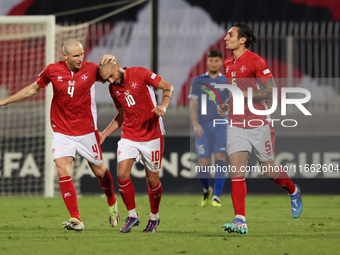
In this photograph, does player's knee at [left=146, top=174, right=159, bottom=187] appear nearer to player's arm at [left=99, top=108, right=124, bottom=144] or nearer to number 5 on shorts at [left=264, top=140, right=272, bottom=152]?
player's arm at [left=99, top=108, right=124, bottom=144]

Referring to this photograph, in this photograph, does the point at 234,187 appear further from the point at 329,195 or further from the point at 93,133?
the point at 329,195

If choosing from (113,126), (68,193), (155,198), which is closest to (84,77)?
(113,126)

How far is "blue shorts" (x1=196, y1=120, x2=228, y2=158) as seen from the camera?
8781mm

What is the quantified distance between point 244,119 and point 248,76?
1.35ft

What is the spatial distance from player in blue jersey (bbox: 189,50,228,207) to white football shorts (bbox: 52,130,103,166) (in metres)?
2.70

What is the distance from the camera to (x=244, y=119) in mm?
5660

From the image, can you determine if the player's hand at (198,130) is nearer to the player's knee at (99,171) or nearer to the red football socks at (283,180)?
the red football socks at (283,180)

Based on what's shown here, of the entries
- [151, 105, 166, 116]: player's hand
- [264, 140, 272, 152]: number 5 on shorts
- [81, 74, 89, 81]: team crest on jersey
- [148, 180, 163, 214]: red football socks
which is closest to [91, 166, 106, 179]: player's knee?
[148, 180, 163, 214]: red football socks

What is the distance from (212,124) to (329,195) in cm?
283

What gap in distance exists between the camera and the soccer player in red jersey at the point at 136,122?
5777 mm

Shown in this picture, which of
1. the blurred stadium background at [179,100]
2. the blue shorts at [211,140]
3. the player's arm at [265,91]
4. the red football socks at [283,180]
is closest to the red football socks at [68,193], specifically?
the player's arm at [265,91]

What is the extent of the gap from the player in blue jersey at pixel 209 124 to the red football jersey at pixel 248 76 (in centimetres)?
280

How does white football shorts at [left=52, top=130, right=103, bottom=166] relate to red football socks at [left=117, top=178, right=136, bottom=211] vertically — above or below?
above

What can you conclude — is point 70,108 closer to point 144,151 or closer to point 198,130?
point 144,151
